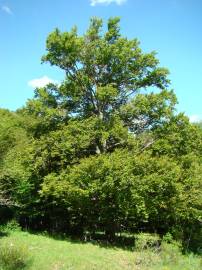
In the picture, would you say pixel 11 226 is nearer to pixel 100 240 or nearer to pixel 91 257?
pixel 100 240

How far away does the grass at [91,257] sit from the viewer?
1616cm

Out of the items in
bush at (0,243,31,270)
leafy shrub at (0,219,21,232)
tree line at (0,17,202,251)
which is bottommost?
bush at (0,243,31,270)

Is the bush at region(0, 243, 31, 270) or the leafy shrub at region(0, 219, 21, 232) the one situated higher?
the leafy shrub at region(0, 219, 21, 232)

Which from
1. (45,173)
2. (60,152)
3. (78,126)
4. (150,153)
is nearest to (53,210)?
(45,173)

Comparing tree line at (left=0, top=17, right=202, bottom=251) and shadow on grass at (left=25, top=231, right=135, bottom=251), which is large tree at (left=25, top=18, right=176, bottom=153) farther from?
shadow on grass at (left=25, top=231, right=135, bottom=251)

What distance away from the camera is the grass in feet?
53.0

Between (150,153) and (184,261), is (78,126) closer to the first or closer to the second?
(150,153)

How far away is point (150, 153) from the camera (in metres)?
24.1

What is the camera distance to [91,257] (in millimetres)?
18297

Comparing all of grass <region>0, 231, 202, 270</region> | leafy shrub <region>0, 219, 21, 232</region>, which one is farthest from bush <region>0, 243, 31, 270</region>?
leafy shrub <region>0, 219, 21, 232</region>

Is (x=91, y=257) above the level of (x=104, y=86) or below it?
below

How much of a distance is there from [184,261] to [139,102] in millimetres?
11422

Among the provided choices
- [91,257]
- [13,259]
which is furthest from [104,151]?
[13,259]

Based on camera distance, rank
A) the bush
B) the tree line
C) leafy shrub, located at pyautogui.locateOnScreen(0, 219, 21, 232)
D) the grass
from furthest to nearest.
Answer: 1. leafy shrub, located at pyautogui.locateOnScreen(0, 219, 21, 232)
2. the tree line
3. the grass
4. the bush
